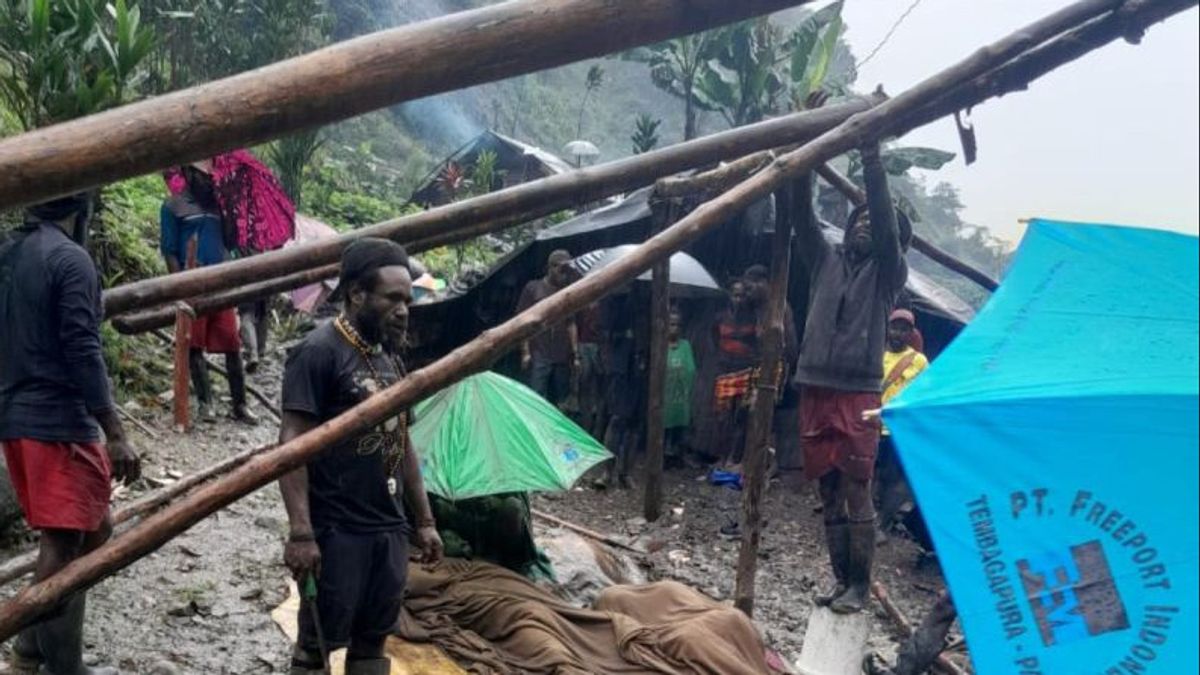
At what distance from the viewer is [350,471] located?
3.33 m

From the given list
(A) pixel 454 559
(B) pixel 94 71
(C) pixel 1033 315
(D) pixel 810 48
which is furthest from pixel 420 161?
(C) pixel 1033 315

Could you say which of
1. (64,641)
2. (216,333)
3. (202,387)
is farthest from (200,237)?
(64,641)

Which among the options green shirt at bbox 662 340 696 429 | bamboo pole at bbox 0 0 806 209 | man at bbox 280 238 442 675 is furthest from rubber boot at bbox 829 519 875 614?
green shirt at bbox 662 340 696 429

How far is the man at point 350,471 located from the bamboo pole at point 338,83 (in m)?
1.76

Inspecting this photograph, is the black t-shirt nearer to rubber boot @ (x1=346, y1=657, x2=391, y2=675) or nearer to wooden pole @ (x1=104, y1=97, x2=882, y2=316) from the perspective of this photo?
rubber boot @ (x1=346, y1=657, x2=391, y2=675)

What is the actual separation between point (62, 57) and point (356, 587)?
4.85 metres

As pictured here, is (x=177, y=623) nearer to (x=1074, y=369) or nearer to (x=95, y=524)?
(x=95, y=524)

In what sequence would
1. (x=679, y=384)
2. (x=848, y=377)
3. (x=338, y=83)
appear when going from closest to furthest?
(x=338, y=83)
(x=848, y=377)
(x=679, y=384)

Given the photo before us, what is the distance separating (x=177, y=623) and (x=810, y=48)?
1072 centimetres

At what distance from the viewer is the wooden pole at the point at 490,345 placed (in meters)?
2.03

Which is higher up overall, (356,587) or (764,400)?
(764,400)

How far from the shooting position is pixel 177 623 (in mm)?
4594

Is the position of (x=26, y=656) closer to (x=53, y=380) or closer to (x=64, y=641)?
(x=64, y=641)

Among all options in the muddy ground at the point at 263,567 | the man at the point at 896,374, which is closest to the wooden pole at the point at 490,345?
the muddy ground at the point at 263,567
